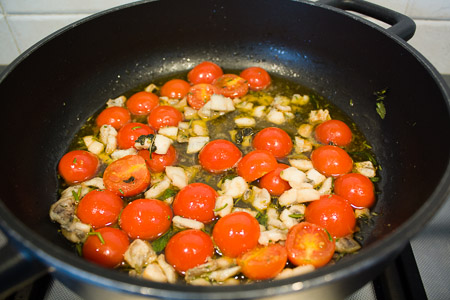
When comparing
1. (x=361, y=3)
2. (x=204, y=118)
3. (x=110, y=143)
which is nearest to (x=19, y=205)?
(x=110, y=143)

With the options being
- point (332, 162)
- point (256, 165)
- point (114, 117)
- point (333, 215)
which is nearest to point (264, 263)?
point (333, 215)

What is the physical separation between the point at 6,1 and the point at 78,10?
348 mm

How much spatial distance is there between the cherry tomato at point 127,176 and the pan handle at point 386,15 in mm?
1014

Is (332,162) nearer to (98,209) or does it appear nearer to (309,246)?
(309,246)

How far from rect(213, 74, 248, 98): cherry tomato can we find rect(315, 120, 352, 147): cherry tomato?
1.37ft

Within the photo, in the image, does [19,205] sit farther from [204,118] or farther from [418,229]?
[418,229]

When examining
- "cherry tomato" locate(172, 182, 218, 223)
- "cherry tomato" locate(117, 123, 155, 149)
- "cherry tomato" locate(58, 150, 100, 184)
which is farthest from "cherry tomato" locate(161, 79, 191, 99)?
"cherry tomato" locate(172, 182, 218, 223)

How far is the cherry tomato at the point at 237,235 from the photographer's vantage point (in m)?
1.14

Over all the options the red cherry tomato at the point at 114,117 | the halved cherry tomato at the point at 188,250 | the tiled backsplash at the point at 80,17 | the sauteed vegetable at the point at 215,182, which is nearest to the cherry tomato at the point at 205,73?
the sauteed vegetable at the point at 215,182

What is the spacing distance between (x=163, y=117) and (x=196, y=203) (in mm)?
504

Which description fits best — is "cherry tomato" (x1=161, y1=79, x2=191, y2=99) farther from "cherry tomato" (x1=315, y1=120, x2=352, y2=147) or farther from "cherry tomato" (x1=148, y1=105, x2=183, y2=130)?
"cherry tomato" (x1=315, y1=120, x2=352, y2=147)

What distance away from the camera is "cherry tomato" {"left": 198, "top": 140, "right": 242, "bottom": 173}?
4.63 ft

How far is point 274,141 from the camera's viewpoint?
1463 mm

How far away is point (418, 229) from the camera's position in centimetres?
75
